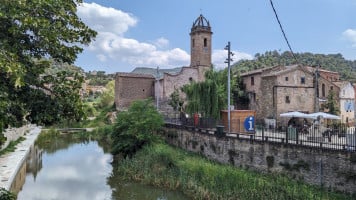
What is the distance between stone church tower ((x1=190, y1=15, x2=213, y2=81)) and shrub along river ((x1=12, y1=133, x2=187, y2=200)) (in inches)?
894

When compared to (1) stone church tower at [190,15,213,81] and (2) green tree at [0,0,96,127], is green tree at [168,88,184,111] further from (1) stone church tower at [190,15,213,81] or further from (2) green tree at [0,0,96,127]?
(2) green tree at [0,0,96,127]

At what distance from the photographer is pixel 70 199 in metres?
16.6

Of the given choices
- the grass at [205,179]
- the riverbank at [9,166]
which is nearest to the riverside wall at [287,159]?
the grass at [205,179]

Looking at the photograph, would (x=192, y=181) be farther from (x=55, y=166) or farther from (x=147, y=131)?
(x=55, y=166)

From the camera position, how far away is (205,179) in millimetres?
15727

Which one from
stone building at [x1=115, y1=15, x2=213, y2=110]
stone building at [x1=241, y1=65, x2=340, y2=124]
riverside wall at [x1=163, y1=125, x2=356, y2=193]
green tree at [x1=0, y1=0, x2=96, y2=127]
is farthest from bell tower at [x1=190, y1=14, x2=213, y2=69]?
green tree at [x1=0, y1=0, x2=96, y2=127]

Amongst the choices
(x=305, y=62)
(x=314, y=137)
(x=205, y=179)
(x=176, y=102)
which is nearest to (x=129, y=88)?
(x=176, y=102)

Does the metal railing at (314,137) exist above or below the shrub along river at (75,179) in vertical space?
above

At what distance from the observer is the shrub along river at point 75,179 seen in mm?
17161

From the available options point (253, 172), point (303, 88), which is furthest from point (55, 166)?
point (303, 88)

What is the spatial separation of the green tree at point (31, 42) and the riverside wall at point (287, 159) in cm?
1094

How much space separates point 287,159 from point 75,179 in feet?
45.3

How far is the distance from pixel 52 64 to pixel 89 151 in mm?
27514

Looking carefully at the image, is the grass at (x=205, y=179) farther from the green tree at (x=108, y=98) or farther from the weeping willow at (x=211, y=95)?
the green tree at (x=108, y=98)
